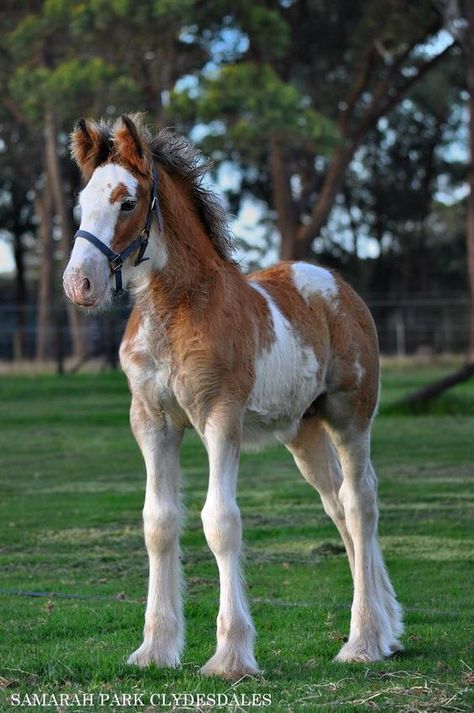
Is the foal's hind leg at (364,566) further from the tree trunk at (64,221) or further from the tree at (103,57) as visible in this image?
the tree trunk at (64,221)

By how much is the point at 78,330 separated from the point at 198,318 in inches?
1161

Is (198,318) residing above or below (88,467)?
above

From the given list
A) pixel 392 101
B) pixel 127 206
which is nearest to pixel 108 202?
pixel 127 206

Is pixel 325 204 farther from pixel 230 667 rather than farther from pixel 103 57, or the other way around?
pixel 230 667

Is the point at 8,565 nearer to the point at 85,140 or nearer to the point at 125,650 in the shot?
the point at 125,650

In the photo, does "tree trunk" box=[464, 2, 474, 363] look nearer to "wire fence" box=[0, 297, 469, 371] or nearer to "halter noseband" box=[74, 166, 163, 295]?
"wire fence" box=[0, 297, 469, 371]

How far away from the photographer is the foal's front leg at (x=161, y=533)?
20.4 ft

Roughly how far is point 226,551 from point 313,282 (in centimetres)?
202

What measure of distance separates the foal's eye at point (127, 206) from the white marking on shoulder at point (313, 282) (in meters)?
1.54

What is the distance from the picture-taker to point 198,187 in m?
6.64

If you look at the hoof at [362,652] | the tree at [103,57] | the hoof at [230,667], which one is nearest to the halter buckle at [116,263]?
the hoof at [230,667]

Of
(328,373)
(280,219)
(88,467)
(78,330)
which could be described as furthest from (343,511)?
(78,330)

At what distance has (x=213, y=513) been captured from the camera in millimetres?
6008

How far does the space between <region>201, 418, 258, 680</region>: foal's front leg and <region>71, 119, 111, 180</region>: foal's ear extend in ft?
4.72
